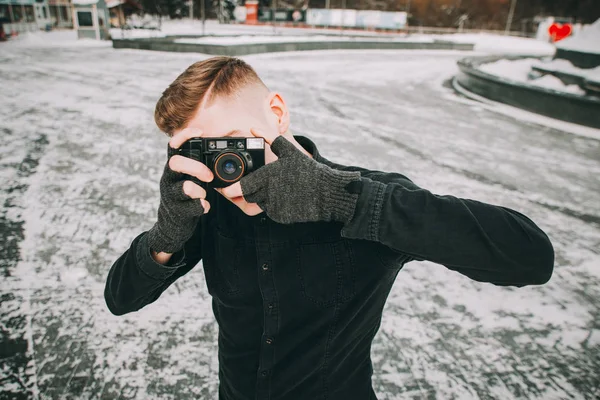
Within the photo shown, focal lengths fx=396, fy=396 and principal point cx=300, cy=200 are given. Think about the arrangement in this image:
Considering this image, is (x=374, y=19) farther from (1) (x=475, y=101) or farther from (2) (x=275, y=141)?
(2) (x=275, y=141)

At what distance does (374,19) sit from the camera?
3441 centimetres

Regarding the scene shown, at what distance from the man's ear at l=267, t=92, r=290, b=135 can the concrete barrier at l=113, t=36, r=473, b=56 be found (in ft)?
50.1

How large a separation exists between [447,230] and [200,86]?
2.46ft

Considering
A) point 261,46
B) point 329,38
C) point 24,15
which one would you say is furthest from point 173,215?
point 24,15

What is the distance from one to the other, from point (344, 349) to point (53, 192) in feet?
13.0

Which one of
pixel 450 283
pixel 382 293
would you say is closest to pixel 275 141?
pixel 382 293

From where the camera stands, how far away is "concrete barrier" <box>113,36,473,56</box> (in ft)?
51.0

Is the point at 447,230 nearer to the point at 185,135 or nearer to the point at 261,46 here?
the point at 185,135

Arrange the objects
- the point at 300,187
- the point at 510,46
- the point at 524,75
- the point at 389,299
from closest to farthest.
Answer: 1. the point at 300,187
2. the point at 389,299
3. the point at 524,75
4. the point at 510,46

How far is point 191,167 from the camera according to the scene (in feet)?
3.35

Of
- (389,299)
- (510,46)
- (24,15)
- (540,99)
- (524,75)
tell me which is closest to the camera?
(389,299)

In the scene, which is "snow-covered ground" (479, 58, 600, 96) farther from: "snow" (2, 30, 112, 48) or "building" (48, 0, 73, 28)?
"building" (48, 0, 73, 28)

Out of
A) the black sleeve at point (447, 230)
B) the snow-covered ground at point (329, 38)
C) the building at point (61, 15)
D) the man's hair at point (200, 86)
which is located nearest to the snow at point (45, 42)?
the snow-covered ground at point (329, 38)

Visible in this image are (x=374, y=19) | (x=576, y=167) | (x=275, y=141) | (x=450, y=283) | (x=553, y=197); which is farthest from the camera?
(x=374, y=19)
